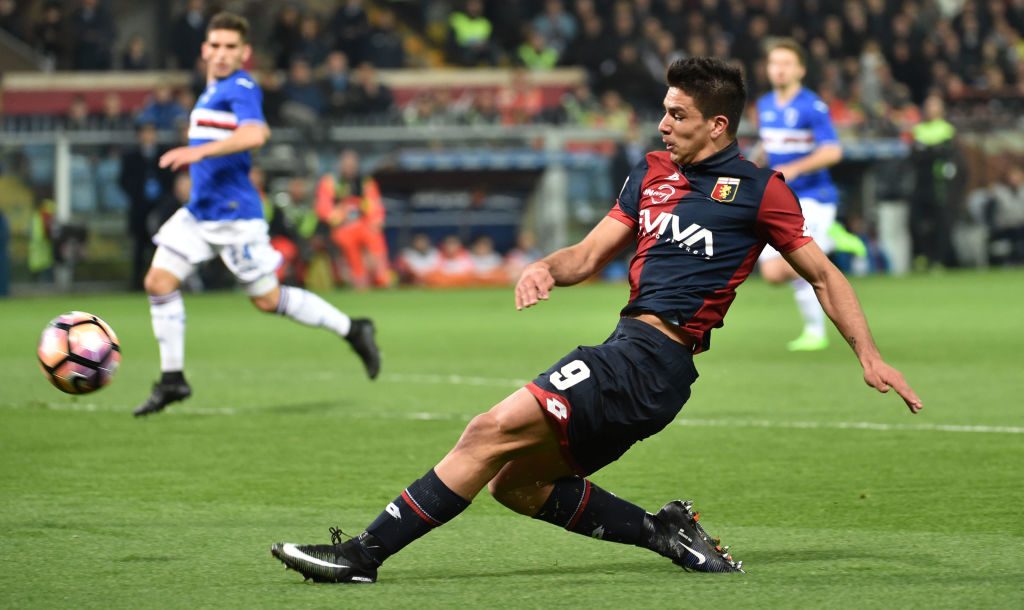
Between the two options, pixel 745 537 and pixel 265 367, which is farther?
pixel 265 367

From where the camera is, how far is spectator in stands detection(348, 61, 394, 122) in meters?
22.1

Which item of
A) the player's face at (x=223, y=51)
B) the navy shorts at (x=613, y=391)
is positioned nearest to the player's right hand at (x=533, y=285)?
the navy shorts at (x=613, y=391)

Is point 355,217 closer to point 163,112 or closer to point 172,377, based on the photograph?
point 163,112

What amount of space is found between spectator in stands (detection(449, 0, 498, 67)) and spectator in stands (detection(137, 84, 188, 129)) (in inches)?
239

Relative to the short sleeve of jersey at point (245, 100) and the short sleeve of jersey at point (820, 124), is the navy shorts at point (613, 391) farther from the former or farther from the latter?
the short sleeve of jersey at point (820, 124)

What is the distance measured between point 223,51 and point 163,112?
40.9 ft

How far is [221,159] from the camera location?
29.7 ft

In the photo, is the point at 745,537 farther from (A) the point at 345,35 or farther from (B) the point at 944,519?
(A) the point at 345,35

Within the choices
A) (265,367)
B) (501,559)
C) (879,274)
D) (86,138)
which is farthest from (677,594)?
(879,274)

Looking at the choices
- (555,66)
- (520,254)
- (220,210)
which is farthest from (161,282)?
(555,66)

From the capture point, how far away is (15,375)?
36.3ft

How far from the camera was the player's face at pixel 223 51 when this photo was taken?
8.95 m

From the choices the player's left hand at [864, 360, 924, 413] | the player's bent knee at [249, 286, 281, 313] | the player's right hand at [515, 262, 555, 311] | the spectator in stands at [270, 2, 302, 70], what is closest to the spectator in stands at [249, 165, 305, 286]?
the spectator in stands at [270, 2, 302, 70]

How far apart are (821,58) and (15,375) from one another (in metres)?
17.4
